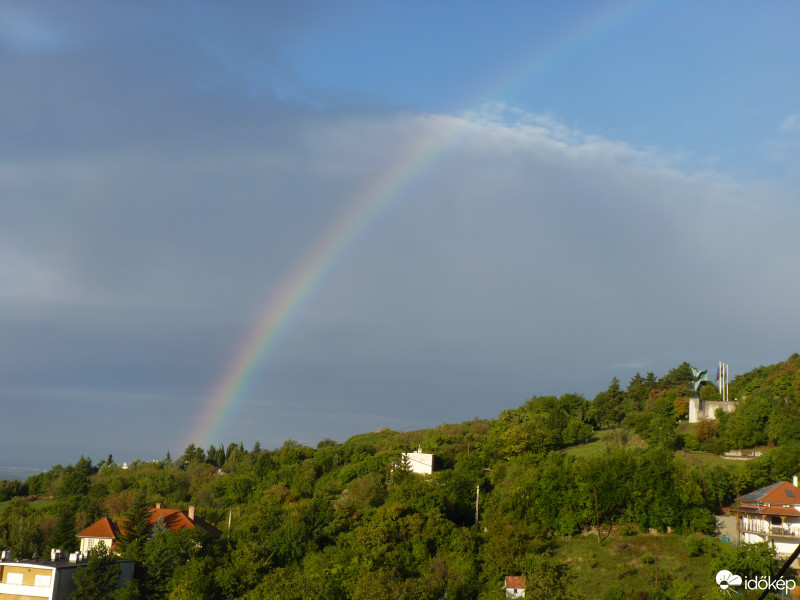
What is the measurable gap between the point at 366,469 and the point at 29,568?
32148mm

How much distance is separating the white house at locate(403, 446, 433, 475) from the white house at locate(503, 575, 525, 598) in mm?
32260

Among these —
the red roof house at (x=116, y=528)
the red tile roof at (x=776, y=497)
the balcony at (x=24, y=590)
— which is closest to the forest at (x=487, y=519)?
the red roof house at (x=116, y=528)

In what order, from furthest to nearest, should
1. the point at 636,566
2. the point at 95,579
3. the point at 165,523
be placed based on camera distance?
the point at 165,523
the point at 95,579
the point at 636,566

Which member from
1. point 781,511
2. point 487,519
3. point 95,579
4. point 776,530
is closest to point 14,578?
point 95,579

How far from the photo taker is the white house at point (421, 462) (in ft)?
238

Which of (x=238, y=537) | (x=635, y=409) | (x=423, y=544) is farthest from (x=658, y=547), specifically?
(x=635, y=409)

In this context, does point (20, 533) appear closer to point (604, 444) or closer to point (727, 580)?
point (604, 444)

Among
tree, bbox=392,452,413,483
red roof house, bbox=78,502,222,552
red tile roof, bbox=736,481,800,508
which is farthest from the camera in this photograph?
tree, bbox=392,452,413,483

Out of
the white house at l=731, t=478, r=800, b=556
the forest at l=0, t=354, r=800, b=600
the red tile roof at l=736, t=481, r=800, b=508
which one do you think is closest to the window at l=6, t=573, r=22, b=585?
the forest at l=0, t=354, r=800, b=600

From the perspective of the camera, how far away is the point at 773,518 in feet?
147

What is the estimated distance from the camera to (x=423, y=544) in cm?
4812

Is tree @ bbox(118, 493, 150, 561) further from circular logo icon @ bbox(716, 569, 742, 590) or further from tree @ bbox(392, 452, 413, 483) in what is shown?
circular logo icon @ bbox(716, 569, 742, 590)

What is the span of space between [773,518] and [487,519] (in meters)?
18.4

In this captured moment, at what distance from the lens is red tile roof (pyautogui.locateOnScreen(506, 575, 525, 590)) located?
128ft
